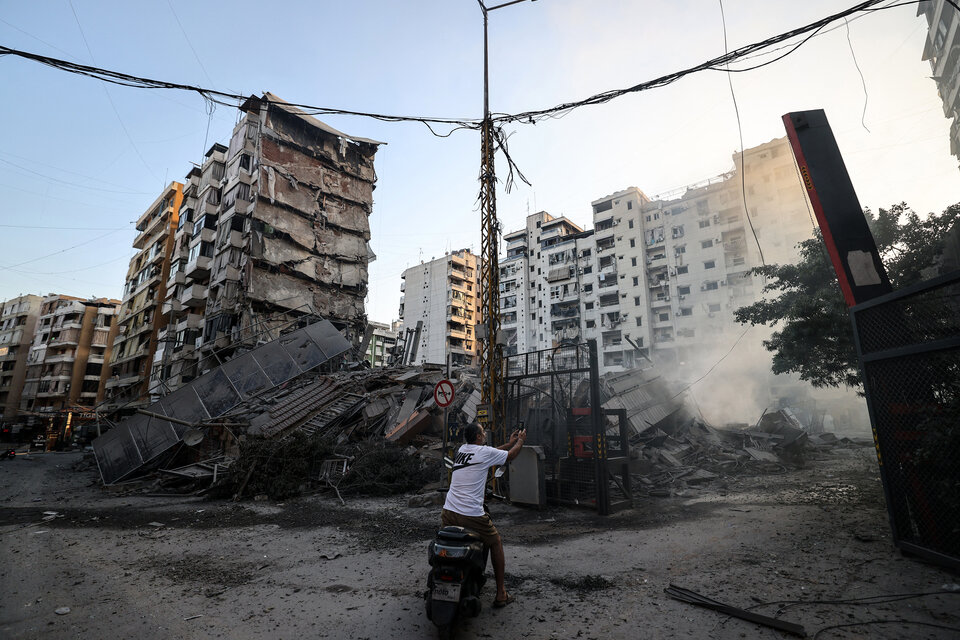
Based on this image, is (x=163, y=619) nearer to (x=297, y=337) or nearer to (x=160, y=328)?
(x=297, y=337)

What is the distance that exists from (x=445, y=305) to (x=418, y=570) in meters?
64.4

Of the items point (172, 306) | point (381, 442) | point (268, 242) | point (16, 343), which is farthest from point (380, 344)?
point (381, 442)

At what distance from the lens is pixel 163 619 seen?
4.12 m

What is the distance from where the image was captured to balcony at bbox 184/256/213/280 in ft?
119

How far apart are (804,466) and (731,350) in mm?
22863

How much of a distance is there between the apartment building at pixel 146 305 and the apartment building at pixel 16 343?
99.7ft

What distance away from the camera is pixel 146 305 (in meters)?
44.5

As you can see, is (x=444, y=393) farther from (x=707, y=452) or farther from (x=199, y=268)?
(x=199, y=268)

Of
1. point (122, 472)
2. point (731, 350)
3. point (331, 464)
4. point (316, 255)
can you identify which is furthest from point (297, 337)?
point (731, 350)

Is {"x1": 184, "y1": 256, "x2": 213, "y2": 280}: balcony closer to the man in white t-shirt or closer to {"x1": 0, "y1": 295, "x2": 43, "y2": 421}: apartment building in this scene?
the man in white t-shirt

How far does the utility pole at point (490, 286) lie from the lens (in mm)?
10602

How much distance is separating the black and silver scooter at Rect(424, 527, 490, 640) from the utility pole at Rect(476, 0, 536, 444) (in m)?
6.41

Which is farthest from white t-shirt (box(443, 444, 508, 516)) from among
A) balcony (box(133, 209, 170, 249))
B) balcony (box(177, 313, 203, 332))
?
balcony (box(133, 209, 170, 249))

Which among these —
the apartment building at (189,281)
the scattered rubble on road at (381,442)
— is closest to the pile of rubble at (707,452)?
the scattered rubble on road at (381,442)
